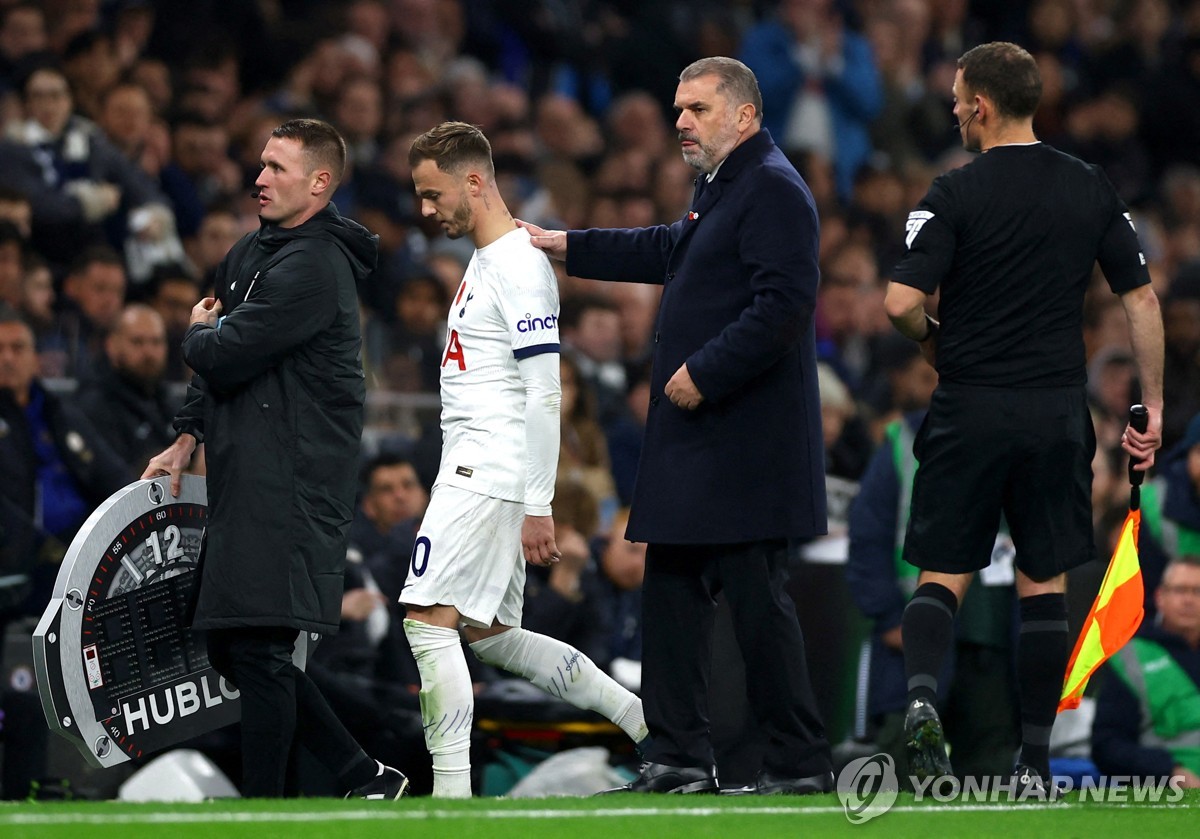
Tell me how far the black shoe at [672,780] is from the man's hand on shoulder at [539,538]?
0.78 meters

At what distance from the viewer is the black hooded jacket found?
6.06 metres

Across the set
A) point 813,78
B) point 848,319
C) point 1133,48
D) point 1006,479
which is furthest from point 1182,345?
point 1006,479

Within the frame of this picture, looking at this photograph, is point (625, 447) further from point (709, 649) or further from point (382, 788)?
point (382, 788)

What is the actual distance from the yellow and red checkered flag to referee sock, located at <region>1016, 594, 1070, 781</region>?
0.10 m

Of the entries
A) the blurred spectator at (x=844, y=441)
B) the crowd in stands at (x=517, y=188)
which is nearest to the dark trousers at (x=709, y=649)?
the crowd in stands at (x=517, y=188)

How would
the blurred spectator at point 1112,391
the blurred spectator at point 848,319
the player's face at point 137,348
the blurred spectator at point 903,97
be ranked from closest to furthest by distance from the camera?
the player's face at point 137,348 < the blurred spectator at point 1112,391 < the blurred spectator at point 848,319 < the blurred spectator at point 903,97

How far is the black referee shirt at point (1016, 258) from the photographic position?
6.25 metres

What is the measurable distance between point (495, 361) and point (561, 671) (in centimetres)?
106

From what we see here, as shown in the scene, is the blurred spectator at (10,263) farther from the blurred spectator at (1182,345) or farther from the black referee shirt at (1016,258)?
the blurred spectator at (1182,345)

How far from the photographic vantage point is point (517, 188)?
45.6ft

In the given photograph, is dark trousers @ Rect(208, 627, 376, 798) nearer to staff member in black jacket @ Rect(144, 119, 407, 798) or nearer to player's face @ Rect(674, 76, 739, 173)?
staff member in black jacket @ Rect(144, 119, 407, 798)

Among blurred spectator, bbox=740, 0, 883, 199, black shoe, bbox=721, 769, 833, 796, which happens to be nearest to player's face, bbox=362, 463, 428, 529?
black shoe, bbox=721, 769, 833, 796

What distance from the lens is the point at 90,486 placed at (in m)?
9.19

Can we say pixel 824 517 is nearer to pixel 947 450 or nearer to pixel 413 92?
pixel 947 450
